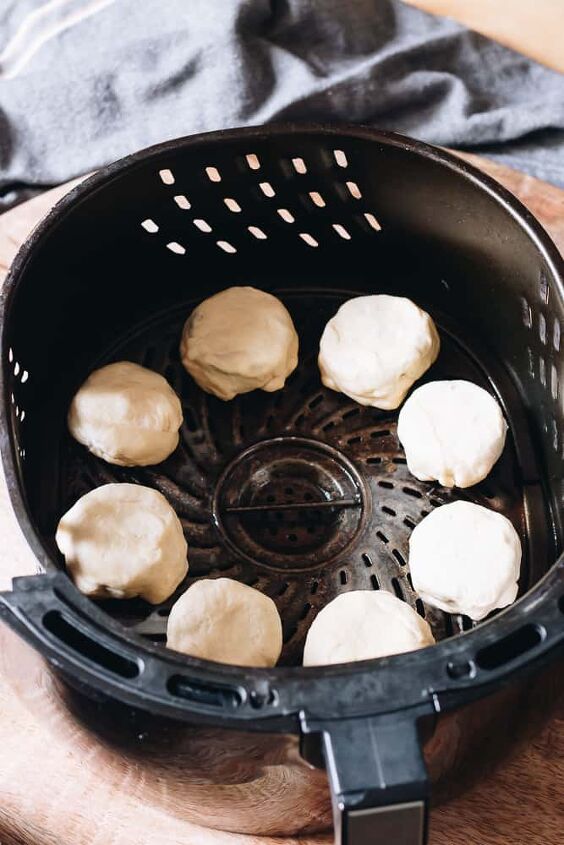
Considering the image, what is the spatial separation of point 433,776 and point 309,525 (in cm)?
31

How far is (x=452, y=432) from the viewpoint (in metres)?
0.91

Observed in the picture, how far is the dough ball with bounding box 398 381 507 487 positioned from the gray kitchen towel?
1.17 feet

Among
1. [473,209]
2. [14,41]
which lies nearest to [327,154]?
[473,209]

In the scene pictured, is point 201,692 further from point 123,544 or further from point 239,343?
point 239,343

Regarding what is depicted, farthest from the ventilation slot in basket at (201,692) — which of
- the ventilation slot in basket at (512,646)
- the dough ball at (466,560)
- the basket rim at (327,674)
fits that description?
the dough ball at (466,560)

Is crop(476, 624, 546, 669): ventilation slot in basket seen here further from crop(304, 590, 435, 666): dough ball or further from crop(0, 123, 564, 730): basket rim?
crop(304, 590, 435, 666): dough ball

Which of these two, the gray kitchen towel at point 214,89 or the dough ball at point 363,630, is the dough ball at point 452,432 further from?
the gray kitchen towel at point 214,89

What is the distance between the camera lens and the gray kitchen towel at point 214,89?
1.14 m

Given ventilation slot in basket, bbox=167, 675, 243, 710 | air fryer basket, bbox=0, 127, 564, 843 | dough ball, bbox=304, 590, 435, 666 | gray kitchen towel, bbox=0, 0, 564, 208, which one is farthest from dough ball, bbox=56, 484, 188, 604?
gray kitchen towel, bbox=0, 0, 564, 208

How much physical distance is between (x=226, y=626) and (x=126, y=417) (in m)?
0.22

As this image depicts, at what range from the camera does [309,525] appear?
3.03 feet

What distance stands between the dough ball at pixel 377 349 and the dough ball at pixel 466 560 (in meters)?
0.15

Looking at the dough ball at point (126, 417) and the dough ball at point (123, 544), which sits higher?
the dough ball at point (126, 417)

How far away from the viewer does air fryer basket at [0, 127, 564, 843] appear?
34.4 inches
